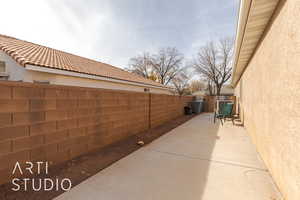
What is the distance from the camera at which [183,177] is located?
273 cm

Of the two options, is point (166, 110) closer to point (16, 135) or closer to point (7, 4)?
point (16, 135)

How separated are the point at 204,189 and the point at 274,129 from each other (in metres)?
1.53

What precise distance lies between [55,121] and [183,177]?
8.69 feet

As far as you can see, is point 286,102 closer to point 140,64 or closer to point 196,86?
point 140,64

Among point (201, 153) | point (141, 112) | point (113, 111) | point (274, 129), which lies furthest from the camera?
point (141, 112)

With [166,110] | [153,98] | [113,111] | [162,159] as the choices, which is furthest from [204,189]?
[166,110]

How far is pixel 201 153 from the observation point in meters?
3.98

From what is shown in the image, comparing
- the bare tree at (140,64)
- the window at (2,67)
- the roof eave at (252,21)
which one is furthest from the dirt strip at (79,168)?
the bare tree at (140,64)

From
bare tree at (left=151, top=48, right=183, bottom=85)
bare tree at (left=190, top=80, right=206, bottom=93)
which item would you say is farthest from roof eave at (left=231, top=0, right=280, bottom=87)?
bare tree at (left=190, top=80, right=206, bottom=93)

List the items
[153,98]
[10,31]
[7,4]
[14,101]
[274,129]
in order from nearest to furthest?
[14,101] → [274,129] → [7,4] → [153,98] → [10,31]

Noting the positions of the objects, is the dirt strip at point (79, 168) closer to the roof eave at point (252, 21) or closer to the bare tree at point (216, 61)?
the roof eave at point (252, 21)

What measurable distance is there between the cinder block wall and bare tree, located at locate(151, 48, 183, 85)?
25.6 metres

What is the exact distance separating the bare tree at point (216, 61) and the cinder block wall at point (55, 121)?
22386 millimetres

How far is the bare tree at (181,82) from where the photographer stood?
30.1 meters
